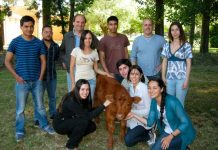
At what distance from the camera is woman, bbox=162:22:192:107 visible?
5.24 meters

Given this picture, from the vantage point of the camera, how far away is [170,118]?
14.9 ft

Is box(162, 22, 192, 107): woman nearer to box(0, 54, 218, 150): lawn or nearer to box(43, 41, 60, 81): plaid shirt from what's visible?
box(0, 54, 218, 150): lawn

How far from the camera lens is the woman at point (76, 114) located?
16.4 feet

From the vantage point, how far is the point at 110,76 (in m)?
5.90

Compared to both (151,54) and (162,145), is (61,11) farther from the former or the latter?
(162,145)

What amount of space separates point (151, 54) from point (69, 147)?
217cm

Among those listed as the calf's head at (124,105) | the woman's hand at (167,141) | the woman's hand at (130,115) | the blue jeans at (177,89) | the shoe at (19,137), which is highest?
the blue jeans at (177,89)

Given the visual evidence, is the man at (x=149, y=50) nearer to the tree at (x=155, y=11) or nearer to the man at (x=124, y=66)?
the man at (x=124, y=66)

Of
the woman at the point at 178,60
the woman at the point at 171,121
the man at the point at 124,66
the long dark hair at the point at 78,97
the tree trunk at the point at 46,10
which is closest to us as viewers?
the woman at the point at 171,121

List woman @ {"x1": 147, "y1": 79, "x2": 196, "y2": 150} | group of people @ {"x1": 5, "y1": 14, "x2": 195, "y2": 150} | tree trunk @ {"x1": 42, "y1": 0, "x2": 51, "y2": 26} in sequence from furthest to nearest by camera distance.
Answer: tree trunk @ {"x1": 42, "y1": 0, "x2": 51, "y2": 26}, group of people @ {"x1": 5, "y1": 14, "x2": 195, "y2": 150}, woman @ {"x1": 147, "y1": 79, "x2": 196, "y2": 150}

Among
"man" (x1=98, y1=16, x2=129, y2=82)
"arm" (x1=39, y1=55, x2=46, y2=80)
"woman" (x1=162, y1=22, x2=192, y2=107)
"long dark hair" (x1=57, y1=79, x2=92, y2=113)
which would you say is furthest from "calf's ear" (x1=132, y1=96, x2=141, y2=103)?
"arm" (x1=39, y1=55, x2=46, y2=80)

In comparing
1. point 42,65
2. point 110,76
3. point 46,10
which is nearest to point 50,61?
point 42,65

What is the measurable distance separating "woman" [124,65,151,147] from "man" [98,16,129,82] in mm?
785

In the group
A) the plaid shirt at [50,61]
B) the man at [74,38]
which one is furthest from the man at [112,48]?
the plaid shirt at [50,61]
